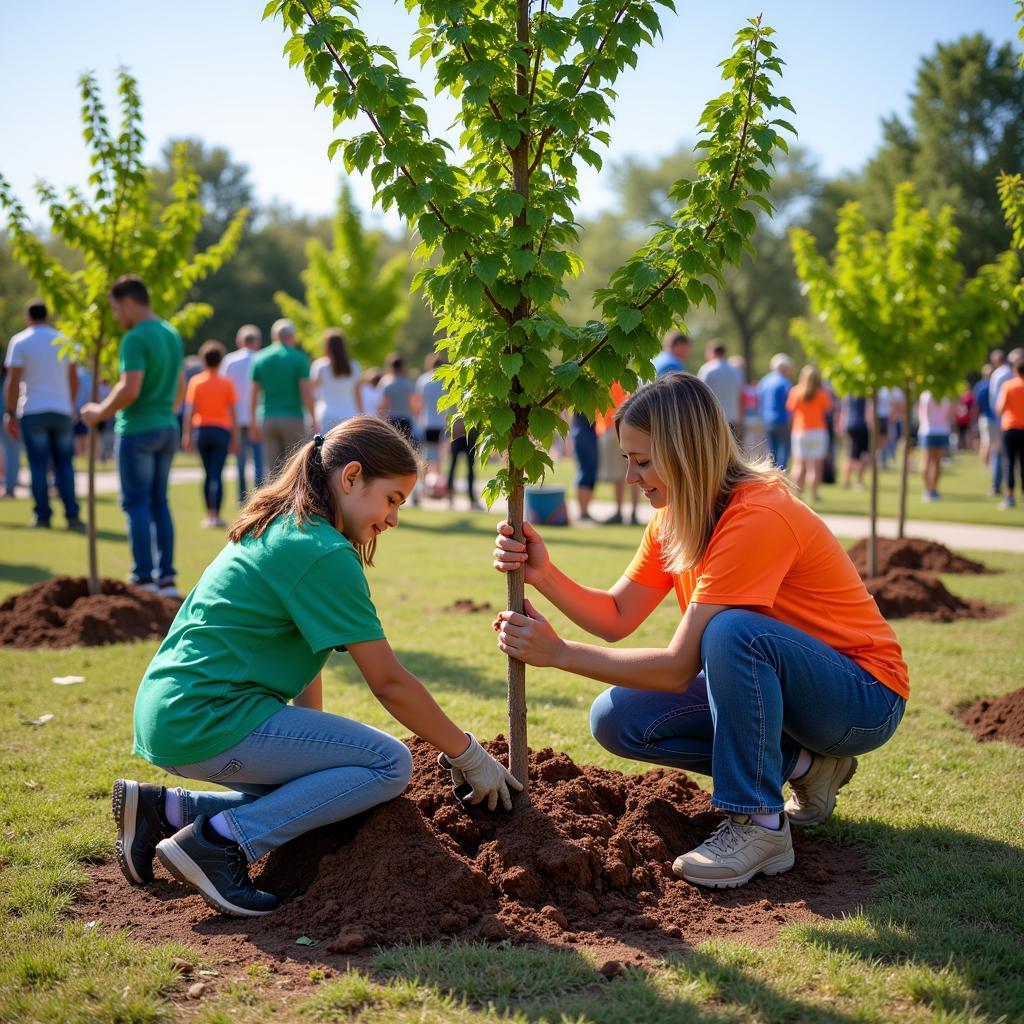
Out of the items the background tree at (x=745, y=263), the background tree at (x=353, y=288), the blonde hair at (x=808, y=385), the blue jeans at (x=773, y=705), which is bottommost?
A: the blue jeans at (x=773, y=705)

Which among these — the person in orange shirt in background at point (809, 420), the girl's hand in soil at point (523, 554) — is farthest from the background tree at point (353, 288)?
the girl's hand in soil at point (523, 554)

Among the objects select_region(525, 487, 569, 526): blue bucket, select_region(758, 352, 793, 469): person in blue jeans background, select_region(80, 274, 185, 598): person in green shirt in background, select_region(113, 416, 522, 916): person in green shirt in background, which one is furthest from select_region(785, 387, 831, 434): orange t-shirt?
select_region(113, 416, 522, 916): person in green shirt in background

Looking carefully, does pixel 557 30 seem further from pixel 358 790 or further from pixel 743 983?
pixel 743 983

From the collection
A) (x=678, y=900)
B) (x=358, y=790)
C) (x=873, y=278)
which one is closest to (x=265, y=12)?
(x=358, y=790)

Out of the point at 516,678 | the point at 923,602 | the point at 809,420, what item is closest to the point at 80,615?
the point at 516,678

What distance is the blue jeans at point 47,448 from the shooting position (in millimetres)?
12664

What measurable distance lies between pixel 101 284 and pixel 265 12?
5.03 m

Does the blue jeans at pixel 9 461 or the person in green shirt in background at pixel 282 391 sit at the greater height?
the person in green shirt in background at pixel 282 391

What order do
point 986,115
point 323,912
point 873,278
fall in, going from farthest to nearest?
point 986,115, point 873,278, point 323,912

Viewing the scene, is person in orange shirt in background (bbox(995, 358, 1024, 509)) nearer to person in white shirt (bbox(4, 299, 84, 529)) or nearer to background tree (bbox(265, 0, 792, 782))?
person in white shirt (bbox(4, 299, 84, 529))

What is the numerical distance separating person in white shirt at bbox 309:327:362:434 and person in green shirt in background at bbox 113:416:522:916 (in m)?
10.2

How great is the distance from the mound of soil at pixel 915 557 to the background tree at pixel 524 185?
6935 millimetres

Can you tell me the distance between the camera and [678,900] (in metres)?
3.46

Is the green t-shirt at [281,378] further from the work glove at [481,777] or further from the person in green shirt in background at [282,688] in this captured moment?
the work glove at [481,777]
